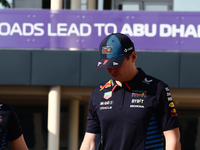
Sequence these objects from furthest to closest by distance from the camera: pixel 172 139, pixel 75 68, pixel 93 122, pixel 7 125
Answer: pixel 75 68 < pixel 7 125 < pixel 93 122 < pixel 172 139

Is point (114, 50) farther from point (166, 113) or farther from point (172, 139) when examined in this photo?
point (172, 139)

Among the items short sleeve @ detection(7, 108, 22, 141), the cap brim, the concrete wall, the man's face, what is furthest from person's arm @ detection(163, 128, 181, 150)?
the concrete wall

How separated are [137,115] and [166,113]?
20 cm

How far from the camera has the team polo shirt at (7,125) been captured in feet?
9.72

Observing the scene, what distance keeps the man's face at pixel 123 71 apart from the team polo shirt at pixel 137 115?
0.04m

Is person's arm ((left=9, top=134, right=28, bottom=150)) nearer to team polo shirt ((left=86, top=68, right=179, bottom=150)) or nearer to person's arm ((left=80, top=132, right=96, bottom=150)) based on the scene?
person's arm ((left=80, top=132, right=96, bottom=150))

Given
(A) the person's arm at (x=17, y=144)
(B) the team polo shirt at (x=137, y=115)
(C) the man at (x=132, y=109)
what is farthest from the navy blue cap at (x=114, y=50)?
(A) the person's arm at (x=17, y=144)

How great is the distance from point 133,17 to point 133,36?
0.52 meters

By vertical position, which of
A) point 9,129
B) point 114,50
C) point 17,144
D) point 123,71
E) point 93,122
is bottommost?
point 17,144

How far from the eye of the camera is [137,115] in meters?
2.58

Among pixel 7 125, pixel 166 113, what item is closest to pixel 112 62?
pixel 166 113

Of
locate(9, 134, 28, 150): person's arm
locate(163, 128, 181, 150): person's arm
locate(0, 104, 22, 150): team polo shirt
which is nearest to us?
locate(163, 128, 181, 150): person's arm

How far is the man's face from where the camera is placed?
101 inches

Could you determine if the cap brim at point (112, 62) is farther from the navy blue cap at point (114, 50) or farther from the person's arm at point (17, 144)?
the person's arm at point (17, 144)
